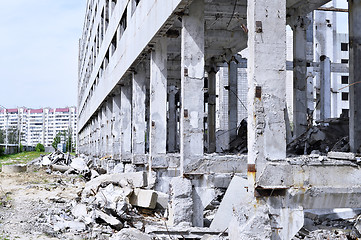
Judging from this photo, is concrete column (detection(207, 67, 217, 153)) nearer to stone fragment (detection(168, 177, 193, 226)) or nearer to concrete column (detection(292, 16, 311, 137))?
concrete column (detection(292, 16, 311, 137))

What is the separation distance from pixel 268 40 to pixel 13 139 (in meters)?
91.2

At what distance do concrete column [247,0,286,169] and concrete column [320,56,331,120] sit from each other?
9.91 meters

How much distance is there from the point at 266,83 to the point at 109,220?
459cm

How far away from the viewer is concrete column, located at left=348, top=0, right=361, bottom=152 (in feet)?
28.8

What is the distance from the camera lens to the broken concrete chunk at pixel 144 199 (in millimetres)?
9422

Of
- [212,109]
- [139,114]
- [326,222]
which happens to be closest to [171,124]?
[212,109]

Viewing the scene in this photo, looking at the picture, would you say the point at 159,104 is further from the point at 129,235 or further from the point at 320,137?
the point at 129,235

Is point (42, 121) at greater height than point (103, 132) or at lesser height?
greater

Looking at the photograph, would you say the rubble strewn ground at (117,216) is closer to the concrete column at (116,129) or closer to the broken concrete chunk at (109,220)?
the broken concrete chunk at (109,220)

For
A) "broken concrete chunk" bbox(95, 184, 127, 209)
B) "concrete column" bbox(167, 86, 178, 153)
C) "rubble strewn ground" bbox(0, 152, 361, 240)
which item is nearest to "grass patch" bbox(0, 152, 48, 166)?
"concrete column" bbox(167, 86, 178, 153)

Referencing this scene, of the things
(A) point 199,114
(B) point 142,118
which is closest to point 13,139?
(B) point 142,118

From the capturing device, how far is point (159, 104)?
1092cm

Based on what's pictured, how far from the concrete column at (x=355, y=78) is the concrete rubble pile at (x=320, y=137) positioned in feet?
5.79

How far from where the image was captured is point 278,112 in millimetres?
5516
